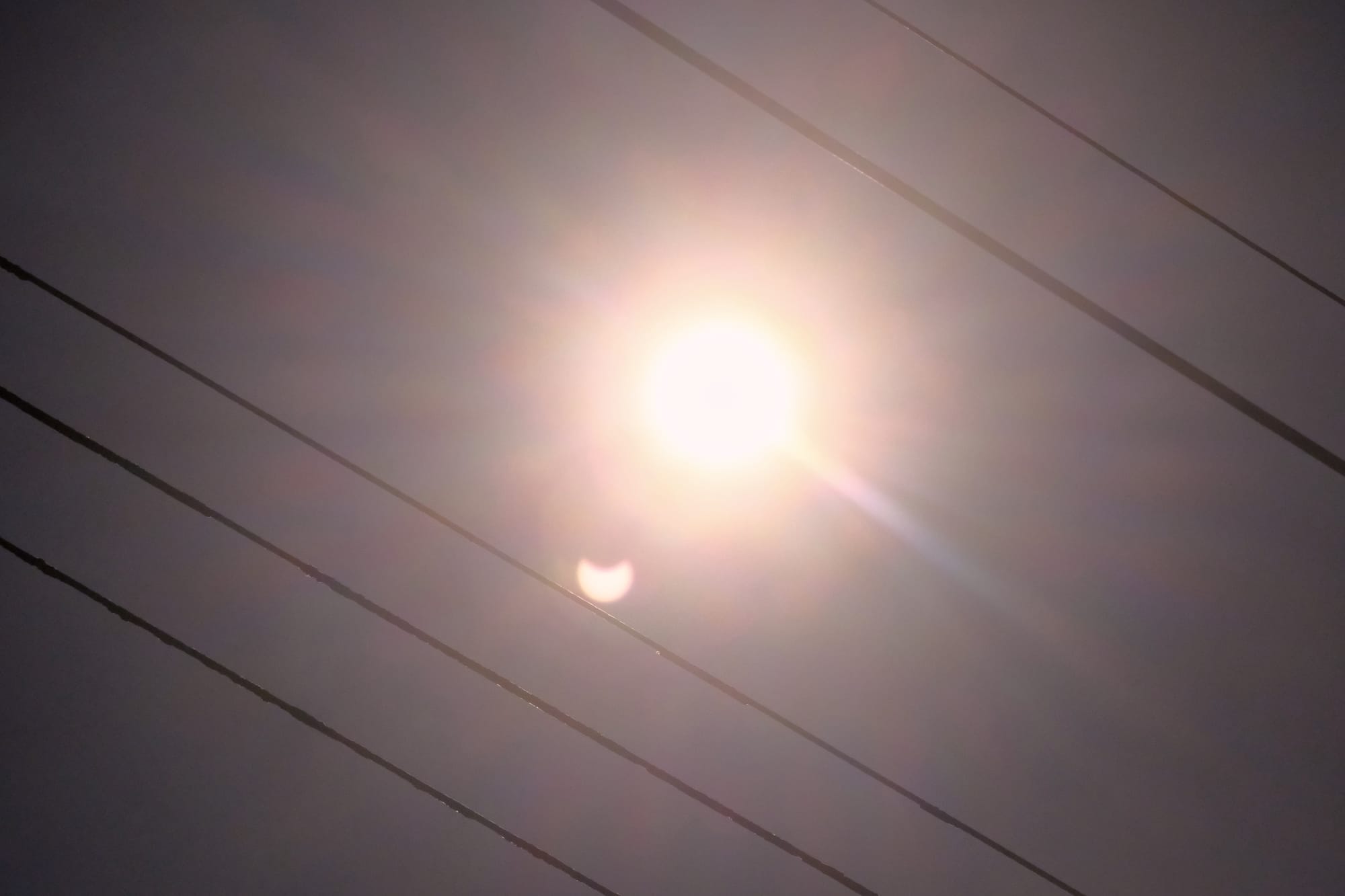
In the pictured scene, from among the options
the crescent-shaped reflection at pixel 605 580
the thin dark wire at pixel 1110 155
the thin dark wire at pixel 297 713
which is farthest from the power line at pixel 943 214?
the thin dark wire at pixel 297 713

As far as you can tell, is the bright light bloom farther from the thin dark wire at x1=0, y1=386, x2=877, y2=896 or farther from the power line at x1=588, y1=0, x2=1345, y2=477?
the thin dark wire at x1=0, y1=386, x2=877, y2=896

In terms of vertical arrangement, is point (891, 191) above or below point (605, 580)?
above

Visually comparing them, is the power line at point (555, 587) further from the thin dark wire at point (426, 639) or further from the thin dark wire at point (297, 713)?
the thin dark wire at point (297, 713)

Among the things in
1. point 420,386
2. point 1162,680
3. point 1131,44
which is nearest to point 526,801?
point 420,386

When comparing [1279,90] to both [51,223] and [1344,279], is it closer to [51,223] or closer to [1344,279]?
[1344,279]

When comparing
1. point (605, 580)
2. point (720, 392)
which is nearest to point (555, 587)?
point (605, 580)

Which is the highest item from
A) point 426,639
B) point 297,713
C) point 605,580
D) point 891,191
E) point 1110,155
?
point 1110,155

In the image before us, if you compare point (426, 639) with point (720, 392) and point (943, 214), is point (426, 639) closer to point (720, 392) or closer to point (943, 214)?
point (720, 392)
